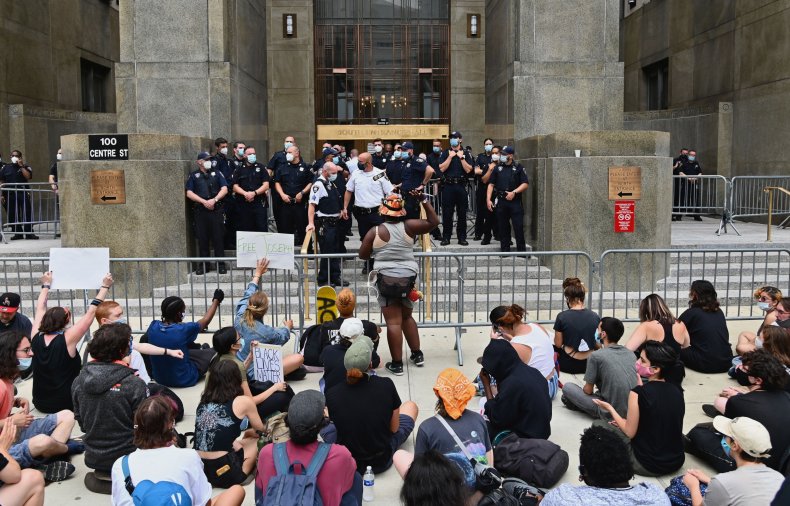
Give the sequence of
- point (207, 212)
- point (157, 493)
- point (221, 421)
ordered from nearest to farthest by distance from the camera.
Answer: point (157, 493) < point (221, 421) < point (207, 212)

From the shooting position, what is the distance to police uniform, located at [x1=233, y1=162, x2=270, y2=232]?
13484mm

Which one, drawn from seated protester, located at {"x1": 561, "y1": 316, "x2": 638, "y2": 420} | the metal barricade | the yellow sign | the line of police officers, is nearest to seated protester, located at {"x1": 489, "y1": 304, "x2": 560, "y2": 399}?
seated protester, located at {"x1": 561, "y1": 316, "x2": 638, "y2": 420}

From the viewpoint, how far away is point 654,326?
25.5ft

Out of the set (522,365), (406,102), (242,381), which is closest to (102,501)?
(242,381)

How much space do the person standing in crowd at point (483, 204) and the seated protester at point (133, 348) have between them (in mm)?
7565

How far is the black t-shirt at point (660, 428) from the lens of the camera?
6.02 m

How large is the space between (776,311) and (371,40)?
62.1ft

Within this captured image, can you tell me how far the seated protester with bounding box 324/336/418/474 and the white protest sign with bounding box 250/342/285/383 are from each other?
4.13 feet

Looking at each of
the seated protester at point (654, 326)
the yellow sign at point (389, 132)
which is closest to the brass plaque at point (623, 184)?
the seated protester at point (654, 326)

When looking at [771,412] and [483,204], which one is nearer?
[771,412]

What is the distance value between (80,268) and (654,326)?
599 centimetres

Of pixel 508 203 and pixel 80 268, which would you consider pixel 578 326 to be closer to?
pixel 508 203

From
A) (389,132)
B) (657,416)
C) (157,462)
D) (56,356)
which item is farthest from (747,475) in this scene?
(389,132)

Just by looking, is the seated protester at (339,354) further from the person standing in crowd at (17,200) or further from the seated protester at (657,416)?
the person standing in crowd at (17,200)
